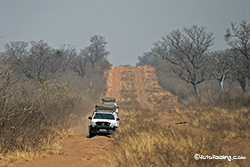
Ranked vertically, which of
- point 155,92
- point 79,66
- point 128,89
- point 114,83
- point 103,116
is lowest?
point 103,116

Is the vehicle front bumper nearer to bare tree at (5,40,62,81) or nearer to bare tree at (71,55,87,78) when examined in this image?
bare tree at (5,40,62,81)

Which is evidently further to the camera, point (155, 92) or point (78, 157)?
point (155, 92)

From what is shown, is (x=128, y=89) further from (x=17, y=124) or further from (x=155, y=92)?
(x=17, y=124)

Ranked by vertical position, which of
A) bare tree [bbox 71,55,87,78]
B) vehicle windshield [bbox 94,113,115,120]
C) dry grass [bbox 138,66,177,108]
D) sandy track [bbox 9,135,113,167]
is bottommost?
sandy track [bbox 9,135,113,167]

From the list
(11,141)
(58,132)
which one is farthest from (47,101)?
(11,141)

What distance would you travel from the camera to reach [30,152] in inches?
319

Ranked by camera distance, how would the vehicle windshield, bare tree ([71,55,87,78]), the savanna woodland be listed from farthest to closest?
bare tree ([71,55,87,78]) < the vehicle windshield < the savanna woodland

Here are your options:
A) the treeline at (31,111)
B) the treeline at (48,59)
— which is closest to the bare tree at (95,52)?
the treeline at (48,59)

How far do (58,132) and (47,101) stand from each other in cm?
181

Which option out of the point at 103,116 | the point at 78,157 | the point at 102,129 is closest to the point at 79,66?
the point at 103,116

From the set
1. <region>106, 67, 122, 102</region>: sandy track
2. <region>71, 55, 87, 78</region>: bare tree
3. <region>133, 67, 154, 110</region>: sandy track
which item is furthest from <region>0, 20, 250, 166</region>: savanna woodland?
<region>71, 55, 87, 78</region>: bare tree

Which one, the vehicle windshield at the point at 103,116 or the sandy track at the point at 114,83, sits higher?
the sandy track at the point at 114,83

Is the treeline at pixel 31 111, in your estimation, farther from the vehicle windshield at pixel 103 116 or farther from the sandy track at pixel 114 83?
the sandy track at pixel 114 83

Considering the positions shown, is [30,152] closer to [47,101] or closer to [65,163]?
[65,163]
